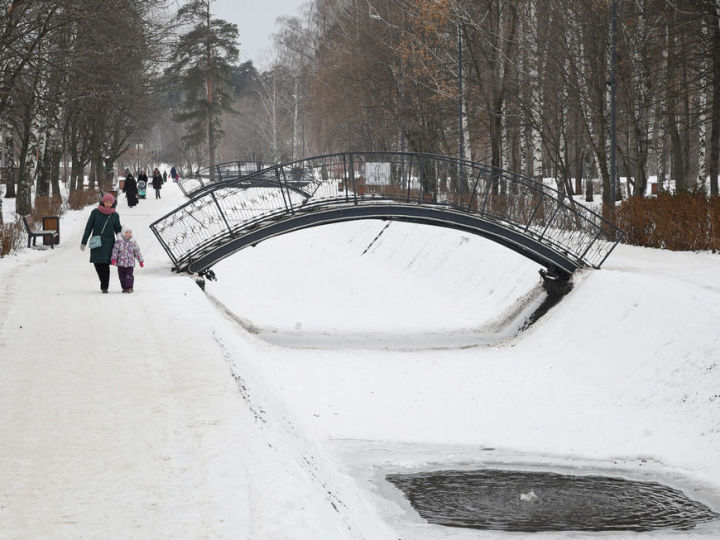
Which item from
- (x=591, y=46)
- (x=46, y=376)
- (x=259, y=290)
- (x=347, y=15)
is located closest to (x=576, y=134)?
(x=591, y=46)

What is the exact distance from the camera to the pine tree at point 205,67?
74000mm

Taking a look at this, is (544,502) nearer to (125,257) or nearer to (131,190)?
(125,257)

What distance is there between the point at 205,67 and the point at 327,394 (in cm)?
6505

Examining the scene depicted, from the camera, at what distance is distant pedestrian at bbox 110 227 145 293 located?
52.0 ft

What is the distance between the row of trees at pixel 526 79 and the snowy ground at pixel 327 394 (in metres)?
7.20

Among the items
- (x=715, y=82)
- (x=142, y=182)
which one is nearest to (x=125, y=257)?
(x=715, y=82)

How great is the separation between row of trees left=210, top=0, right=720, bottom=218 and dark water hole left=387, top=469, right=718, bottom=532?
15236 mm

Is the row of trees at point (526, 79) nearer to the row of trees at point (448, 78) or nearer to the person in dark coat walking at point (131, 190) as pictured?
the row of trees at point (448, 78)

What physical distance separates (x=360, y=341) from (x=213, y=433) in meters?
11.8

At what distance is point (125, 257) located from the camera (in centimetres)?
1593

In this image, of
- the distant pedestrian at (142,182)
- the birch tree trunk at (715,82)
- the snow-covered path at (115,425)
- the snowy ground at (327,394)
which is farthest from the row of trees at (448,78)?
the snow-covered path at (115,425)

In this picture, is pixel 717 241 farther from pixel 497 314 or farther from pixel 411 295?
pixel 411 295

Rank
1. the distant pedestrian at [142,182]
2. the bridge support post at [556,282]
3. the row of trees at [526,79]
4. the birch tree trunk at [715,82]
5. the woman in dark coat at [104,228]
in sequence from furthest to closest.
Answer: the distant pedestrian at [142,182], the row of trees at [526,79], the birch tree trunk at [715,82], the bridge support post at [556,282], the woman in dark coat at [104,228]

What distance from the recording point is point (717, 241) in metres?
19.7
